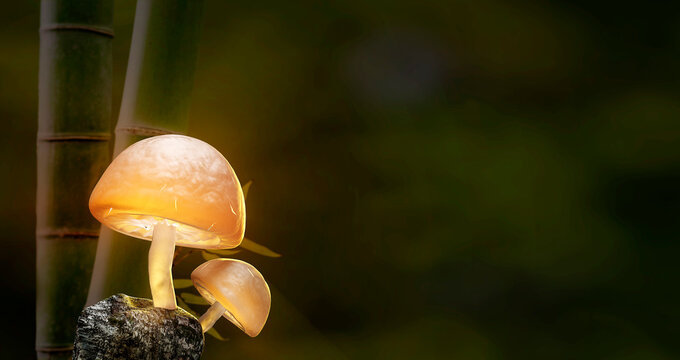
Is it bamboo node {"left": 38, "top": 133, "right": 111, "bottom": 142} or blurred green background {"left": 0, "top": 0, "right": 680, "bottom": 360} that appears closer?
bamboo node {"left": 38, "top": 133, "right": 111, "bottom": 142}

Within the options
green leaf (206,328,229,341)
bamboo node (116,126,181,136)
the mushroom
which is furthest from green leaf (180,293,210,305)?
the mushroom

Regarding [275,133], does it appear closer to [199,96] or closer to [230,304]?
[199,96]

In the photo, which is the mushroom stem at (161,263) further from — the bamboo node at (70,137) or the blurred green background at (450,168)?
the blurred green background at (450,168)

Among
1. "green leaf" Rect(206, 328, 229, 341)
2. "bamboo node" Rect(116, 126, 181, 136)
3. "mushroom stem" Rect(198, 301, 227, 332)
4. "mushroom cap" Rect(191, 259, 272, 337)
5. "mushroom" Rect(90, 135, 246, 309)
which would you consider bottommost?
"green leaf" Rect(206, 328, 229, 341)

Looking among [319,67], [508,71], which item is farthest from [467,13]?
[319,67]

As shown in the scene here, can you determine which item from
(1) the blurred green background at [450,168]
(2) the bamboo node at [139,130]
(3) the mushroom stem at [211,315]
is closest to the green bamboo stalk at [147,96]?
(2) the bamboo node at [139,130]

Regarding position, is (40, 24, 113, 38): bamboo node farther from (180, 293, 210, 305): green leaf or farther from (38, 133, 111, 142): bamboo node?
(180, 293, 210, 305): green leaf

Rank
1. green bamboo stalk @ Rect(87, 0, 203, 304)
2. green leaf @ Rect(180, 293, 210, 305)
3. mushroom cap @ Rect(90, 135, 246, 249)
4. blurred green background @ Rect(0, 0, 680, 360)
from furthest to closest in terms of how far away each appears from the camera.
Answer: blurred green background @ Rect(0, 0, 680, 360) < green leaf @ Rect(180, 293, 210, 305) < green bamboo stalk @ Rect(87, 0, 203, 304) < mushroom cap @ Rect(90, 135, 246, 249)

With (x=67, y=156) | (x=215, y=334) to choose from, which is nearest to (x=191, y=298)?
(x=215, y=334)
